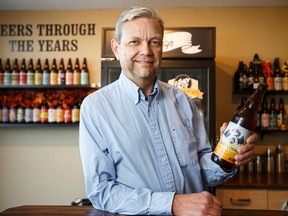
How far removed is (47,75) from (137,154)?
231cm

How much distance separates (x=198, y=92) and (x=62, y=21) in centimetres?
177

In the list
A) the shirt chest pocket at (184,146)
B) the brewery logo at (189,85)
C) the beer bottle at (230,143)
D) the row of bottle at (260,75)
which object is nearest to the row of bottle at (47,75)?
the brewery logo at (189,85)

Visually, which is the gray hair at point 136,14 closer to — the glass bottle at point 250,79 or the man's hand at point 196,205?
the man's hand at point 196,205

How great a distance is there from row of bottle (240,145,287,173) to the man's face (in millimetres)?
2169

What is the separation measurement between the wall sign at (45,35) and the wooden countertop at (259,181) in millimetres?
2085

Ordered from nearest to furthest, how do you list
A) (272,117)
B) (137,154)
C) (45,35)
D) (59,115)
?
(137,154) → (272,117) → (59,115) → (45,35)

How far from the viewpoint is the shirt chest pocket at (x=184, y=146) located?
0.91m

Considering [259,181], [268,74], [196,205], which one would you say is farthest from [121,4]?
[196,205]

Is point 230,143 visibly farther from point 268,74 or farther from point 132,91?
point 268,74

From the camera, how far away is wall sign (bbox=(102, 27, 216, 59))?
2.29 metres

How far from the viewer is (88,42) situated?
311 centimetres

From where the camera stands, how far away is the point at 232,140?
2.64 feet

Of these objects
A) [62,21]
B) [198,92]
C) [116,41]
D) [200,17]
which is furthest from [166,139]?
[62,21]

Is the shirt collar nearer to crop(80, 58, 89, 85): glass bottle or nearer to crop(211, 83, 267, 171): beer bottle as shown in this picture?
crop(211, 83, 267, 171): beer bottle
